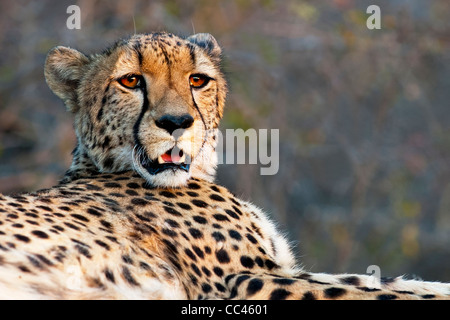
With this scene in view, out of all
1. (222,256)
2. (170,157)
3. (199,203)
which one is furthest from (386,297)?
(170,157)

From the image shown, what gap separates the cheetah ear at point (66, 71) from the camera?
172 inches

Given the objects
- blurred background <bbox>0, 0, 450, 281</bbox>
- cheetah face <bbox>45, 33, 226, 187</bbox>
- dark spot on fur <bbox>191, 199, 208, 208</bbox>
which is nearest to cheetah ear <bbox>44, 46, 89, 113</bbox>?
cheetah face <bbox>45, 33, 226, 187</bbox>

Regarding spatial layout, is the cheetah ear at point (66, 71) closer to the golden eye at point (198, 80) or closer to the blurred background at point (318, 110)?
the golden eye at point (198, 80)

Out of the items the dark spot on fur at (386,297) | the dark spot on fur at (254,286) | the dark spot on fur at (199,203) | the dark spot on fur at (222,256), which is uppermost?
the dark spot on fur at (199,203)

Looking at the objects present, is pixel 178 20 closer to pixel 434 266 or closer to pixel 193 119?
pixel 434 266

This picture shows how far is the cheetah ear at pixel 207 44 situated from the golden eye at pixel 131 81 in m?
0.52

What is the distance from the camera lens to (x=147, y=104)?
388cm

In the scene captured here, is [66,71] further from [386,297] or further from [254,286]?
[386,297]

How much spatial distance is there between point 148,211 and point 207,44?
3.98 ft

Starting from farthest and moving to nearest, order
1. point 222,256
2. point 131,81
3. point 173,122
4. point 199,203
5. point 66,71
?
point 66,71, point 131,81, point 199,203, point 173,122, point 222,256

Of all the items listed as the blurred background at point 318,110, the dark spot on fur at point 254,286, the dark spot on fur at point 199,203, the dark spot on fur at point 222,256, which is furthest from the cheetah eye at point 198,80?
the blurred background at point 318,110
